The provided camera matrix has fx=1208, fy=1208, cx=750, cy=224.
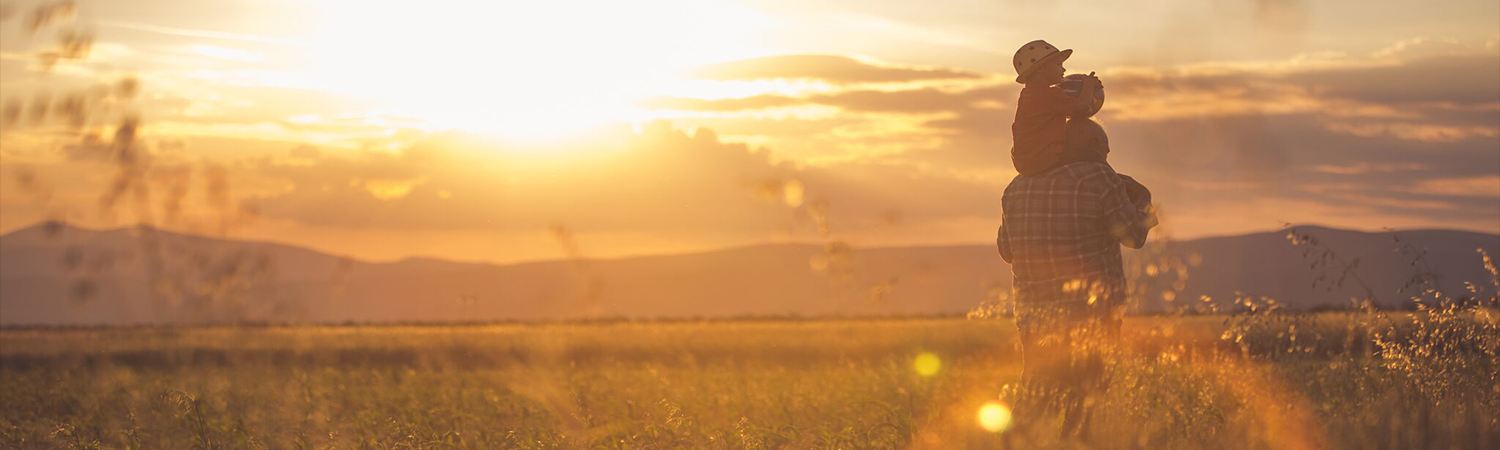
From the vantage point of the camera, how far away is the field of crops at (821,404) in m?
6.48

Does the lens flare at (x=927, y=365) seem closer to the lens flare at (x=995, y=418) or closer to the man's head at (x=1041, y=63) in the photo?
the lens flare at (x=995, y=418)

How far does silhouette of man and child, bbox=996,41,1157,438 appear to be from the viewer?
20.2ft

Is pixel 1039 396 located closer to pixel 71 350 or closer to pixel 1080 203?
pixel 1080 203

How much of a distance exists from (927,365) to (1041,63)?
9.72 metres

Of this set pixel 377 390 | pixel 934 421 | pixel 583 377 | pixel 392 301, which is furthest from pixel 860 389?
pixel 392 301

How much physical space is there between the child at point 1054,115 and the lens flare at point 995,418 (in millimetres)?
1366

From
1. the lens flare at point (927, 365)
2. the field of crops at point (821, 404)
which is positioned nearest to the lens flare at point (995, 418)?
the field of crops at point (821, 404)

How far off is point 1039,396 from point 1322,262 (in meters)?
2.33

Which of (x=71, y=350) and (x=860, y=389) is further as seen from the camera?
(x=71, y=350)

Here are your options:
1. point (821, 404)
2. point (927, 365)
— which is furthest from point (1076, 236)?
point (927, 365)

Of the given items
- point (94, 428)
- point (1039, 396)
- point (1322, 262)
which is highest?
point (1322, 262)

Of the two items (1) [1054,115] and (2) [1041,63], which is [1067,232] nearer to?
(1) [1054,115]

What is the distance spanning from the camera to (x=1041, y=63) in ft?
20.6

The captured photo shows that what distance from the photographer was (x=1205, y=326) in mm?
27453
